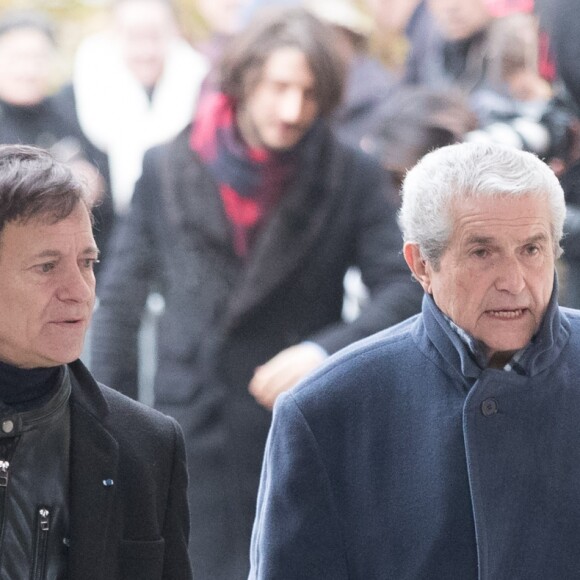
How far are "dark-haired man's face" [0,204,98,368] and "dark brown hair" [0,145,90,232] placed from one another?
19 millimetres

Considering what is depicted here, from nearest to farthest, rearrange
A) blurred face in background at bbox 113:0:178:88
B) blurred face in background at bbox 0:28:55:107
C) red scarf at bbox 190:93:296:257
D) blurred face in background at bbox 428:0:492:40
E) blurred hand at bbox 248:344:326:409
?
blurred hand at bbox 248:344:326:409 < red scarf at bbox 190:93:296:257 < blurred face in background at bbox 428:0:492:40 < blurred face in background at bbox 0:28:55:107 < blurred face in background at bbox 113:0:178:88

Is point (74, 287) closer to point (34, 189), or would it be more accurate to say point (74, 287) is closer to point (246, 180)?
point (34, 189)

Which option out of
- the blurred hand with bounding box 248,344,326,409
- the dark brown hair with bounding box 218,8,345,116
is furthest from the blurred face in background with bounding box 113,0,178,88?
the blurred hand with bounding box 248,344,326,409

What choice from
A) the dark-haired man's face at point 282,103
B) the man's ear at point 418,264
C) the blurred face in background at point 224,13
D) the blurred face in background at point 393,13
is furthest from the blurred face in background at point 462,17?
the man's ear at point 418,264

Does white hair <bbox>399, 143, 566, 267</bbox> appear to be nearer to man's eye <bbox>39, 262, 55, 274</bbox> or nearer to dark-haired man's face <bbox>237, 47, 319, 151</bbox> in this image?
man's eye <bbox>39, 262, 55, 274</bbox>

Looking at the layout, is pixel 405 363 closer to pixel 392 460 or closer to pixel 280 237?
pixel 392 460

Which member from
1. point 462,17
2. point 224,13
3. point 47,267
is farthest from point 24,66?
point 47,267

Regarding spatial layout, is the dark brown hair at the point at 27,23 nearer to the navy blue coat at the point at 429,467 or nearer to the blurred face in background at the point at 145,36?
the blurred face in background at the point at 145,36

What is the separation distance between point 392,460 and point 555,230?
2.08 feet

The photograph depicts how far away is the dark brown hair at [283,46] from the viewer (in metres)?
5.38

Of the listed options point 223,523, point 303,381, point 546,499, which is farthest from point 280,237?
point 546,499

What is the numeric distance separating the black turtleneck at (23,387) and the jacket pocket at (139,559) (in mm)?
366

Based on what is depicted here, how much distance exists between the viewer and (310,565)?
3.39 metres

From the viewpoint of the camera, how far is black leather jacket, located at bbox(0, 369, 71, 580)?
122 inches
